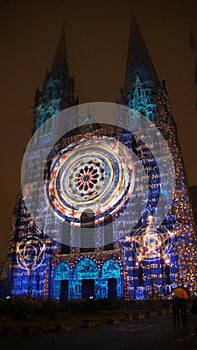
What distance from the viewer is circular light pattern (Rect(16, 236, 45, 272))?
2519 centimetres

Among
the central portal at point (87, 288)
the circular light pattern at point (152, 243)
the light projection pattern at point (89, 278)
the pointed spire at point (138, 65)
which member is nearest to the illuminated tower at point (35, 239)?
the light projection pattern at point (89, 278)

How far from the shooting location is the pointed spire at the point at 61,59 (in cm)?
3578

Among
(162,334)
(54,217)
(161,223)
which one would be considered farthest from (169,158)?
(162,334)

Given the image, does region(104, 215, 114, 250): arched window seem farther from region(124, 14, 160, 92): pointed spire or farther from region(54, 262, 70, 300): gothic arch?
region(124, 14, 160, 92): pointed spire

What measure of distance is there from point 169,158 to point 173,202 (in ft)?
12.7

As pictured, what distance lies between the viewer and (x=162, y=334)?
21.7 feet

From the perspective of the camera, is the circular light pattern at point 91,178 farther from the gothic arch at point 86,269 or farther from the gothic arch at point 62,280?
the gothic arch at point 62,280

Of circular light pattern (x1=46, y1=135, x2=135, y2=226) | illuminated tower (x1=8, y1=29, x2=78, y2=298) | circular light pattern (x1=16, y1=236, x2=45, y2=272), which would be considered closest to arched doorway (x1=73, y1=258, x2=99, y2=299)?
illuminated tower (x1=8, y1=29, x2=78, y2=298)

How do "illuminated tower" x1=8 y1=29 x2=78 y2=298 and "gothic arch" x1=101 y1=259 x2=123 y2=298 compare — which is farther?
"illuminated tower" x1=8 y1=29 x2=78 y2=298

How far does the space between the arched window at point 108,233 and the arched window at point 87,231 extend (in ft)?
3.55

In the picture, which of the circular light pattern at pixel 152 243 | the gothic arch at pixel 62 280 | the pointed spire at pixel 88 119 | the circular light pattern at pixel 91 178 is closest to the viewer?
the circular light pattern at pixel 152 243

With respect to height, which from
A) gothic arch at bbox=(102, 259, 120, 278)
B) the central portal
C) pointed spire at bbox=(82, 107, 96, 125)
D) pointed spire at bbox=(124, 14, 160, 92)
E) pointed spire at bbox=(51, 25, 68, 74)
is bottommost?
the central portal

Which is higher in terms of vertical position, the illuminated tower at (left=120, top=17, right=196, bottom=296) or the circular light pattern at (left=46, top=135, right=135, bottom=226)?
the circular light pattern at (left=46, top=135, right=135, bottom=226)

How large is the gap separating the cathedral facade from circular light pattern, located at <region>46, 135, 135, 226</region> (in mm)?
89
